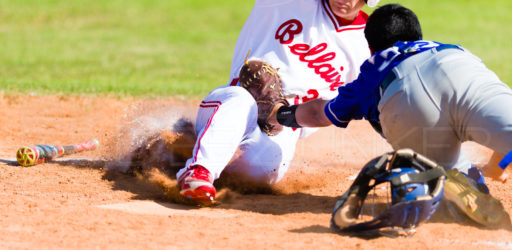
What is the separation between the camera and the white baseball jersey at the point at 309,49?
16.6ft

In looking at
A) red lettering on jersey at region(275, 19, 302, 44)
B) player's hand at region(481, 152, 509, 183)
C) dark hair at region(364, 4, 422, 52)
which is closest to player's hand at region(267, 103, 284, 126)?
red lettering on jersey at region(275, 19, 302, 44)

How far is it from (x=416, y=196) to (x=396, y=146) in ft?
1.90

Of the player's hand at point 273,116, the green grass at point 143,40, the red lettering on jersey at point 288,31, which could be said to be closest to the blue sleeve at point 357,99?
the player's hand at point 273,116

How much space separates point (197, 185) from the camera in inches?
157

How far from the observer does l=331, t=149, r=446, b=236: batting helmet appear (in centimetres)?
342

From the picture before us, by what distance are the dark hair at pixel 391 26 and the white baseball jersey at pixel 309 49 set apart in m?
1.07

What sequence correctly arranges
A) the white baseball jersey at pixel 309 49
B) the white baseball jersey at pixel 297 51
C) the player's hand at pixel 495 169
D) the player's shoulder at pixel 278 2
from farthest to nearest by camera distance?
the player's shoulder at pixel 278 2, the white baseball jersey at pixel 309 49, the white baseball jersey at pixel 297 51, the player's hand at pixel 495 169

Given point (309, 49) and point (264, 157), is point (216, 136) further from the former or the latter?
point (309, 49)

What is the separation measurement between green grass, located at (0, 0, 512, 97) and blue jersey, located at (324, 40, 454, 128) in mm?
4903

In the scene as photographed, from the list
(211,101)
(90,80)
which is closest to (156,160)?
(211,101)

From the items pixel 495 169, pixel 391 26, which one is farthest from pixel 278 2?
pixel 495 169

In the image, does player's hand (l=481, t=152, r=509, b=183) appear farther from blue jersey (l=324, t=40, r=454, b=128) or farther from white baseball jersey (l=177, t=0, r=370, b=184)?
white baseball jersey (l=177, t=0, r=370, b=184)

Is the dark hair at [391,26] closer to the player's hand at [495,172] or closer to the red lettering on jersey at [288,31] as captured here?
the player's hand at [495,172]

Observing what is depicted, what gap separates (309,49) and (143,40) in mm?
12046
